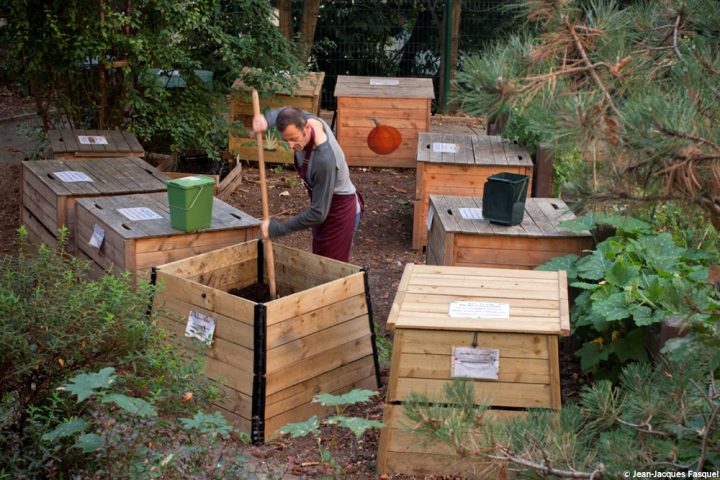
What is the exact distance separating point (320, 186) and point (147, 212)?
3.96 feet

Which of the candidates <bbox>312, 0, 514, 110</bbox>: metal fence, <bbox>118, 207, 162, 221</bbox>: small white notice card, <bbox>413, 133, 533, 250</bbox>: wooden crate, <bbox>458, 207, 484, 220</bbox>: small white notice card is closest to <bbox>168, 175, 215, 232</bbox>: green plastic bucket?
<bbox>118, 207, 162, 221</bbox>: small white notice card

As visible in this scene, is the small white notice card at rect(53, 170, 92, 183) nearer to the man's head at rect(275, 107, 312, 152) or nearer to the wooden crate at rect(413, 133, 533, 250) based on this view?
the man's head at rect(275, 107, 312, 152)

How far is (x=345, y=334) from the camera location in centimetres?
483

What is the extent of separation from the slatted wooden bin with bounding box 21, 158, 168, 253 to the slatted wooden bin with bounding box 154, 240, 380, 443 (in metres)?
1.58

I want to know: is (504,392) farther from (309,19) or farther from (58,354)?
(309,19)

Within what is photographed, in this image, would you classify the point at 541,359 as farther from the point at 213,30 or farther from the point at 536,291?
the point at 213,30

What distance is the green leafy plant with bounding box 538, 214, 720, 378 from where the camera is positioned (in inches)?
177

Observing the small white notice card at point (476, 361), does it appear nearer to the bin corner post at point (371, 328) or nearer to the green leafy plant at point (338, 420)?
the green leafy plant at point (338, 420)

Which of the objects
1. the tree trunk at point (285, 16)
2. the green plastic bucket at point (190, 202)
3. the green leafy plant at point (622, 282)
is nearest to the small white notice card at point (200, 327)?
the green plastic bucket at point (190, 202)

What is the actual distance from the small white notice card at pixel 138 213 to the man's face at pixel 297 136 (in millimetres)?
1052

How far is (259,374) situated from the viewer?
4.39 meters

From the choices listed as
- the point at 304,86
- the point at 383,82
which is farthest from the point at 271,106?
the point at 383,82

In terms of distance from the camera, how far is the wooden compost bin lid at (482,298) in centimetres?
391

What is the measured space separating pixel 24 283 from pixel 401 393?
1606mm
